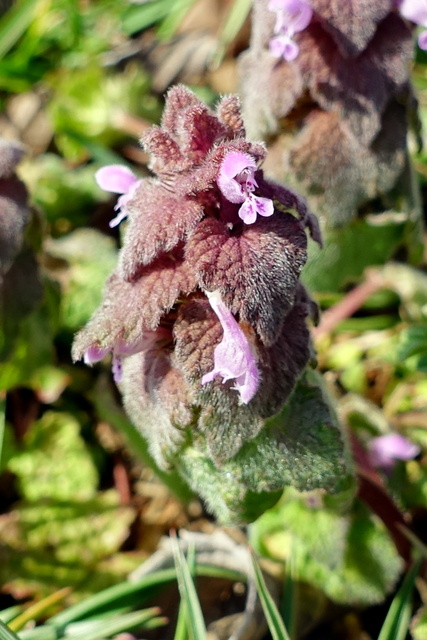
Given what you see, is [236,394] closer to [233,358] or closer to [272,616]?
[233,358]

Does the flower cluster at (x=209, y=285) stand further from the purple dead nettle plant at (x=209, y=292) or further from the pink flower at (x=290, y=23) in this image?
the pink flower at (x=290, y=23)

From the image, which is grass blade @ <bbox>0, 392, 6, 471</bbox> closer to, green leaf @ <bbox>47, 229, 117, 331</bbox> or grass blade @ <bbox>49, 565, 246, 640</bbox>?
green leaf @ <bbox>47, 229, 117, 331</bbox>

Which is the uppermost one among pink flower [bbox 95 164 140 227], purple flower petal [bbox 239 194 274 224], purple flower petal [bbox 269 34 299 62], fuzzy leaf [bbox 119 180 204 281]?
purple flower petal [bbox 239 194 274 224]

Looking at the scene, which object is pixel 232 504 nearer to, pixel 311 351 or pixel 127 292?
pixel 311 351

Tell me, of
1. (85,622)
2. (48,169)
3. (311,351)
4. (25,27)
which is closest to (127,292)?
(311,351)

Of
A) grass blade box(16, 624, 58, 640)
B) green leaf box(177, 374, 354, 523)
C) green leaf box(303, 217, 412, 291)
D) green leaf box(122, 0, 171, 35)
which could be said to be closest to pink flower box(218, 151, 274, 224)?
green leaf box(177, 374, 354, 523)

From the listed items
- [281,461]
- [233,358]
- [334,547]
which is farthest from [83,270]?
[233,358]
